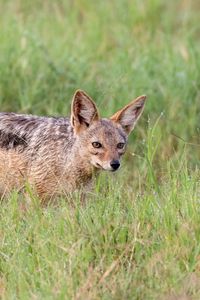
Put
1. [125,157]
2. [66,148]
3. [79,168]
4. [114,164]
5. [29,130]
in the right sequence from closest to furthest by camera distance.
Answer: [114,164] → [79,168] → [66,148] → [29,130] → [125,157]

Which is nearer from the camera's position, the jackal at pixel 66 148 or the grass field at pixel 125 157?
the grass field at pixel 125 157

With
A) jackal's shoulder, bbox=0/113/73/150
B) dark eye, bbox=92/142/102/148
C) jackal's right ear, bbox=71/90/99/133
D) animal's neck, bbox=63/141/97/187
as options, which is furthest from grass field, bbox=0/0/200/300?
jackal's shoulder, bbox=0/113/73/150

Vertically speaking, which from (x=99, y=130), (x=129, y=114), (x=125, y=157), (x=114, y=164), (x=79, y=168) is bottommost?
(x=125, y=157)

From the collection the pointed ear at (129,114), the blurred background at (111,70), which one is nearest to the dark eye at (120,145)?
the pointed ear at (129,114)

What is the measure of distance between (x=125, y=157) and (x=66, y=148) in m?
1.94

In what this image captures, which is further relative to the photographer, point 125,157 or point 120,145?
point 125,157

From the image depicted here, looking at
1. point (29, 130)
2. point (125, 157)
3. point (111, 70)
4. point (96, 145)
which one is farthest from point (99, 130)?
point (111, 70)

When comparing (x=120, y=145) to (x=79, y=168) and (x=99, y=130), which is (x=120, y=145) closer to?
(x=99, y=130)

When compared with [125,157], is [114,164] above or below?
above

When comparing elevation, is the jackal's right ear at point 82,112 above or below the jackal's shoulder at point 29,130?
above

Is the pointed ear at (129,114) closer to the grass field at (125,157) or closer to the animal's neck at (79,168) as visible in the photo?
the grass field at (125,157)

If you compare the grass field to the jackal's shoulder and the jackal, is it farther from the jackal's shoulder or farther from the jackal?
the jackal's shoulder

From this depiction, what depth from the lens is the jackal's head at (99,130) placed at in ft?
26.2

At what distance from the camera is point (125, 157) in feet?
33.5
